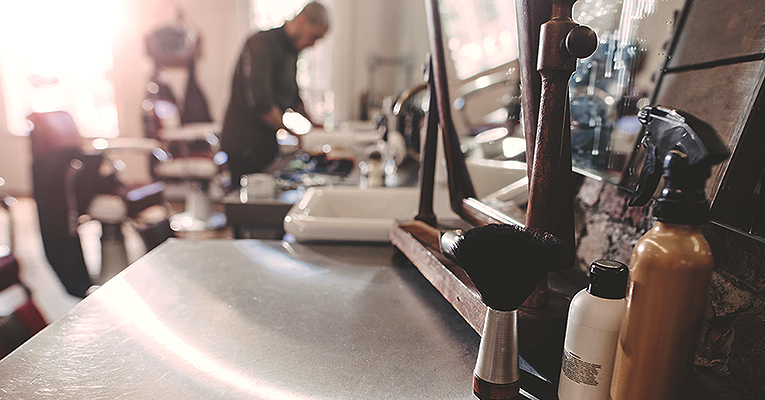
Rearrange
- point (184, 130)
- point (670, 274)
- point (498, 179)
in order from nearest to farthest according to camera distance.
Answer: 1. point (670, 274)
2. point (498, 179)
3. point (184, 130)

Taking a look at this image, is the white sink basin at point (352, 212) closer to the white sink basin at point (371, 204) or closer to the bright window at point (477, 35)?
the white sink basin at point (371, 204)

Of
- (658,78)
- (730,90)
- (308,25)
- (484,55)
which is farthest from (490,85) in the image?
Answer: (308,25)

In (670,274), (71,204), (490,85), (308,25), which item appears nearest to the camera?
(670,274)

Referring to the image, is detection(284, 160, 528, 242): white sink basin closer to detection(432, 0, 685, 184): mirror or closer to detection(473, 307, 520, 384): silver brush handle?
detection(432, 0, 685, 184): mirror

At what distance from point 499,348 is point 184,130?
15.5ft

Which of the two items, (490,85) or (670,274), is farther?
(490,85)

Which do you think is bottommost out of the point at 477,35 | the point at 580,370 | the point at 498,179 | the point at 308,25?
the point at 580,370

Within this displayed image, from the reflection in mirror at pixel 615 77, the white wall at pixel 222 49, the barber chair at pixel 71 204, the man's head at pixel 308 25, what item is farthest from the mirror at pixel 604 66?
the white wall at pixel 222 49

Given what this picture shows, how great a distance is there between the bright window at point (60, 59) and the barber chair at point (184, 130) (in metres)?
0.64

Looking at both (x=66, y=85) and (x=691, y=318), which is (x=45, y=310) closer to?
(x=691, y=318)

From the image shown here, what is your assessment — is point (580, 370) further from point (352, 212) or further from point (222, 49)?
point (222, 49)

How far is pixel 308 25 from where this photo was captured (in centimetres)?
294

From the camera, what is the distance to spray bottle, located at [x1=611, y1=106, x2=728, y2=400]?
357 mm

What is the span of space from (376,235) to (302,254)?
0.58ft
